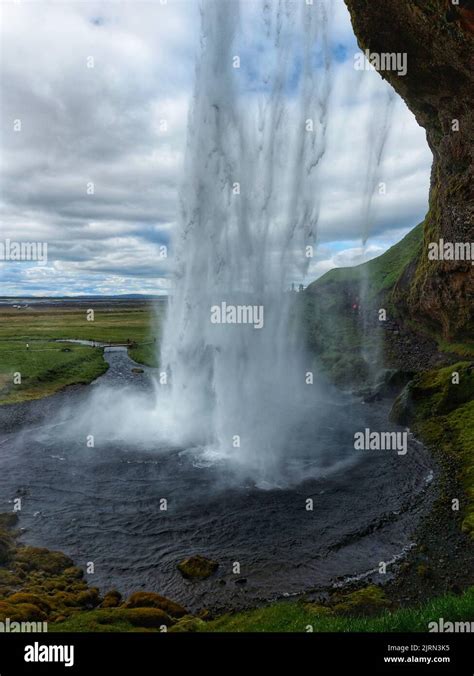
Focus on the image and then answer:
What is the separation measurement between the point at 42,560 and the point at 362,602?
13.3 meters

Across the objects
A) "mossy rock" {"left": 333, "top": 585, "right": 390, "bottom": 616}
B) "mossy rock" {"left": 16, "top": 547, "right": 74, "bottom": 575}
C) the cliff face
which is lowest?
"mossy rock" {"left": 333, "top": 585, "right": 390, "bottom": 616}

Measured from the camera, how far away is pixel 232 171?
35438 mm

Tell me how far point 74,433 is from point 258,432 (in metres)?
15.3

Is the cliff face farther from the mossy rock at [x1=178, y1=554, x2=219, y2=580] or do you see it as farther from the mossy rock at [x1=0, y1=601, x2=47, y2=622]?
the mossy rock at [x1=0, y1=601, x2=47, y2=622]

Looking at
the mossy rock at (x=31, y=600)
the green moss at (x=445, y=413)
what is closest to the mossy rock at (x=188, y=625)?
the mossy rock at (x=31, y=600)

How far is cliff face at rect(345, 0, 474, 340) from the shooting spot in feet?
96.0

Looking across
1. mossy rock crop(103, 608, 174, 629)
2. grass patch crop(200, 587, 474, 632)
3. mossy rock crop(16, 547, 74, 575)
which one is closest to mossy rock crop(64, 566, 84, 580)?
mossy rock crop(16, 547, 74, 575)

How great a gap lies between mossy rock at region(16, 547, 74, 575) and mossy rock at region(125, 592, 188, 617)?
432 centimetres

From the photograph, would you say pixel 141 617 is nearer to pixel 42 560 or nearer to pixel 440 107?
pixel 42 560

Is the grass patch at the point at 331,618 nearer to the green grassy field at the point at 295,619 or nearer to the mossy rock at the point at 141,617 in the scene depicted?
the green grassy field at the point at 295,619

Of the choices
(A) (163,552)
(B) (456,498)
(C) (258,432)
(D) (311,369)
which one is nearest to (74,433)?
(C) (258,432)

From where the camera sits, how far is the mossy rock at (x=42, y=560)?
18875mm

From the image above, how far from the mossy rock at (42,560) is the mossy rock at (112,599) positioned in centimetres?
301

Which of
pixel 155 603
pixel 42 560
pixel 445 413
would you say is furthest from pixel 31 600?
pixel 445 413
